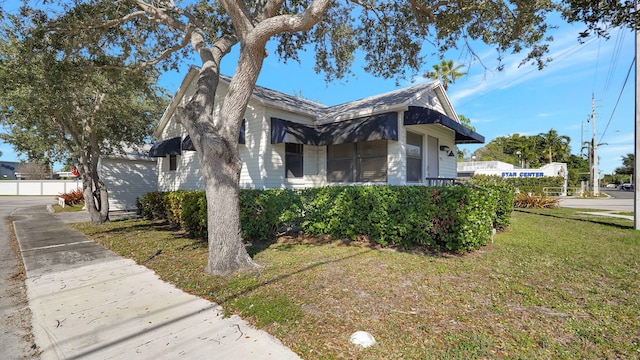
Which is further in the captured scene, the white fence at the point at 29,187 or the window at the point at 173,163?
the white fence at the point at 29,187

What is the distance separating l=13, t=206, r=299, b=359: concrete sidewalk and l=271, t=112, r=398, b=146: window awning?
529 cm

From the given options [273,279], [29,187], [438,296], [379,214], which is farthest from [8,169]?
[438,296]

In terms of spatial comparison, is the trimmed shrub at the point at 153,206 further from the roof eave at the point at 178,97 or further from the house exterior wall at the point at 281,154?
the roof eave at the point at 178,97

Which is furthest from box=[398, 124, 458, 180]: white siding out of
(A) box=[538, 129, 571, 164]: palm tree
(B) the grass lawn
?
(A) box=[538, 129, 571, 164]: palm tree

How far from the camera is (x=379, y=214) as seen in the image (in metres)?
6.61

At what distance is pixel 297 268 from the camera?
5.25 meters

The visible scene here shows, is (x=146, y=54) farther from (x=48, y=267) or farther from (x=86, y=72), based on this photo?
(x=48, y=267)

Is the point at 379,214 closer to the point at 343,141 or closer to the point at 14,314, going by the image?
the point at 343,141

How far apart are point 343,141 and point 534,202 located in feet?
39.6

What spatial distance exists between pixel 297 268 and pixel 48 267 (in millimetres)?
5117

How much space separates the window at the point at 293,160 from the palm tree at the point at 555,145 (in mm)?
56443

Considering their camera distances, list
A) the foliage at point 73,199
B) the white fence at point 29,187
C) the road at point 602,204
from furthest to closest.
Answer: the white fence at point 29,187 → the foliage at point 73,199 → the road at point 602,204

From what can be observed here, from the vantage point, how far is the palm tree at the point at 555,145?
50.4 metres

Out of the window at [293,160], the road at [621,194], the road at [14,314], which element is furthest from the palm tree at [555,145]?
the road at [14,314]
